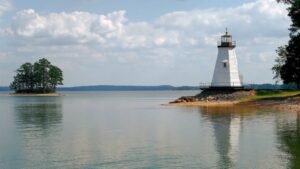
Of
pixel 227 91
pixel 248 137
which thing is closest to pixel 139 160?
pixel 248 137

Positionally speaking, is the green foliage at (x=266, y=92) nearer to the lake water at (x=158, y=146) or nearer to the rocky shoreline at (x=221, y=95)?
the rocky shoreline at (x=221, y=95)

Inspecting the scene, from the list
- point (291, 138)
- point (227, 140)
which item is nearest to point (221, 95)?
point (291, 138)

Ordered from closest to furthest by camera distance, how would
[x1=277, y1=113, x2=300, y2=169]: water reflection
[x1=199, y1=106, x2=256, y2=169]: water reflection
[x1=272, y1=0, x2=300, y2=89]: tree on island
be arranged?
[x1=277, y1=113, x2=300, y2=169]: water reflection < [x1=199, y1=106, x2=256, y2=169]: water reflection < [x1=272, y1=0, x2=300, y2=89]: tree on island

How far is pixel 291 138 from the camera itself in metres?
33.1

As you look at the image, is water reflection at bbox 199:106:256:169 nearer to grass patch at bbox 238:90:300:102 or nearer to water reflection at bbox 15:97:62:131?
water reflection at bbox 15:97:62:131

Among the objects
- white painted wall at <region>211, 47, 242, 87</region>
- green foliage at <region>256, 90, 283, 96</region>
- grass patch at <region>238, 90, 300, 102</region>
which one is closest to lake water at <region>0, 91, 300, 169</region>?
grass patch at <region>238, 90, 300, 102</region>

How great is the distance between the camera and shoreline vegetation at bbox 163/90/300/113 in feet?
234

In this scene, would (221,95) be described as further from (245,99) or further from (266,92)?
(266,92)

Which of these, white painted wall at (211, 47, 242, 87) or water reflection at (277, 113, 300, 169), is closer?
water reflection at (277, 113, 300, 169)

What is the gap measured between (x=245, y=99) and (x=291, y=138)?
4751 cm

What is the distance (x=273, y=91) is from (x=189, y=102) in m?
15.5

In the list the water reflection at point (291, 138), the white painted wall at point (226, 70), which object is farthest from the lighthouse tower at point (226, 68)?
the water reflection at point (291, 138)

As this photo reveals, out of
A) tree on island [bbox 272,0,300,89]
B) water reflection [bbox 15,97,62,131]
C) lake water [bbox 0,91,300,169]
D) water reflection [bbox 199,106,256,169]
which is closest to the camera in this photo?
lake water [bbox 0,91,300,169]

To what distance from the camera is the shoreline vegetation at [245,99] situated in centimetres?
7144
